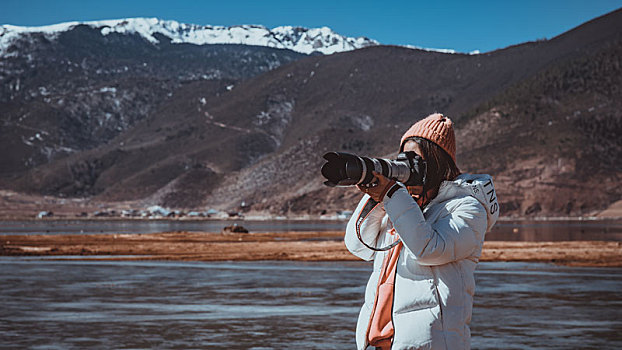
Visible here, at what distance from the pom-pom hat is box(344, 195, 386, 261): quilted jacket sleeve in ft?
1.03

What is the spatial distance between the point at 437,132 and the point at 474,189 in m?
0.31

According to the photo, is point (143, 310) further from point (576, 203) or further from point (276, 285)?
point (576, 203)

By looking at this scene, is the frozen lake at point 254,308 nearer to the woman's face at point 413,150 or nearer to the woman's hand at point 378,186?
the woman's face at point 413,150

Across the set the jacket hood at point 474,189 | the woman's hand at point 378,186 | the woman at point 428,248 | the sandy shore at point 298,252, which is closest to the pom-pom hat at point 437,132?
the woman at point 428,248

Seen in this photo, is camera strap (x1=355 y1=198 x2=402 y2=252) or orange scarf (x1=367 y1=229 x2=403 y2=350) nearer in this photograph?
orange scarf (x1=367 y1=229 x2=403 y2=350)

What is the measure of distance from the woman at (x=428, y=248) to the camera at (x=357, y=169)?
0.05 meters

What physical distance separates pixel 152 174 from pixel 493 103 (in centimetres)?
7351

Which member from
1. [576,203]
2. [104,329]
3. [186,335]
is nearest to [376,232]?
[186,335]

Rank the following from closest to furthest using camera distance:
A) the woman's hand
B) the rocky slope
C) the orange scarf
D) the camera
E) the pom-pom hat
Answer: the camera < the woman's hand < the orange scarf < the pom-pom hat < the rocky slope

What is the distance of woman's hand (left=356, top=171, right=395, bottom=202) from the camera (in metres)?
3.70

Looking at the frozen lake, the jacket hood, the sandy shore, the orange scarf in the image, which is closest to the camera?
the jacket hood

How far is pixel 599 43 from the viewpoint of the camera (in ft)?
482

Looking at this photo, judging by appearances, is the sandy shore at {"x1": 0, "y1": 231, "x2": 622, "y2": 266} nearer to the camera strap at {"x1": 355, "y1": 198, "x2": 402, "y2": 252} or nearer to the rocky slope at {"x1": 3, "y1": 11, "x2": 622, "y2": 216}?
the camera strap at {"x1": 355, "y1": 198, "x2": 402, "y2": 252}

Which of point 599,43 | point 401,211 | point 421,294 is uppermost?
point 599,43
